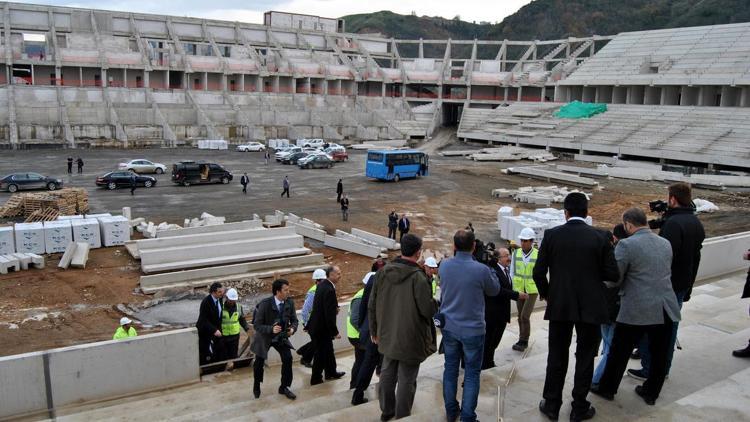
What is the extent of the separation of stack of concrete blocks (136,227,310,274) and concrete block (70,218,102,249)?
1734 millimetres

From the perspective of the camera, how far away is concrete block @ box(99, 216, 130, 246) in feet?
63.3

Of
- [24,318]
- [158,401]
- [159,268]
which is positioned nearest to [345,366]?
[158,401]

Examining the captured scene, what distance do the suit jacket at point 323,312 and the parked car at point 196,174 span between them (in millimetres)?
27260

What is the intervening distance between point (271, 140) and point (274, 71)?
1457cm

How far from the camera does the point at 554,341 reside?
16.9 feet

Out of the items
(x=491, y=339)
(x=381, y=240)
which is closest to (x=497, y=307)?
(x=491, y=339)

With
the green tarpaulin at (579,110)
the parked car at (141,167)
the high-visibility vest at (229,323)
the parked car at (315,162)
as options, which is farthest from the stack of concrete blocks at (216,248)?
A: the green tarpaulin at (579,110)

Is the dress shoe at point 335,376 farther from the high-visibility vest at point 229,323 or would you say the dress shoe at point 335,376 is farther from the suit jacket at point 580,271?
the suit jacket at point 580,271

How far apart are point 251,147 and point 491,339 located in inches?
1795

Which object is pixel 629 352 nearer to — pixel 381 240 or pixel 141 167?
pixel 381 240

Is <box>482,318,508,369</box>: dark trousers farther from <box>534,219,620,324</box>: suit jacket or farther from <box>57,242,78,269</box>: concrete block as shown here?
<box>57,242,78,269</box>: concrete block

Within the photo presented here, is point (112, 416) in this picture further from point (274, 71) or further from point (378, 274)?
point (274, 71)

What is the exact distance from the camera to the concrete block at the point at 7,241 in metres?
17.5

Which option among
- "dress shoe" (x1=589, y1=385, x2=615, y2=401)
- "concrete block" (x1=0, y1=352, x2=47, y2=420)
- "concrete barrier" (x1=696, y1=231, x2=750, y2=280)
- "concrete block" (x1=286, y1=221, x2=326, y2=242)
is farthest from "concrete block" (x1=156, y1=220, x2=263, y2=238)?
"dress shoe" (x1=589, y1=385, x2=615, y2=401)
